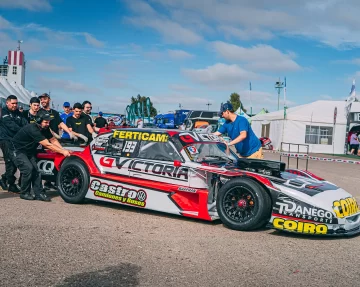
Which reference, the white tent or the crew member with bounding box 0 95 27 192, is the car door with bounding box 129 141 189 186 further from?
the white tent

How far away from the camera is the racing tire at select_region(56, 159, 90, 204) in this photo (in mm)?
7250

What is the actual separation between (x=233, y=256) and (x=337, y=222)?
5.27ft

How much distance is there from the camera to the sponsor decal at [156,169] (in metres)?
6.43

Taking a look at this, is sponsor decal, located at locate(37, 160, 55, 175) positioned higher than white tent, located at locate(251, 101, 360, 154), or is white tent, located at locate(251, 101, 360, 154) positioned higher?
white tent, located at locate(251, 101, 360, 154)

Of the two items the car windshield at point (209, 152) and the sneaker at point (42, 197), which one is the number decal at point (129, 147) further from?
the sneaker at point (42, 197)

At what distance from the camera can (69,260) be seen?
440 centimetres

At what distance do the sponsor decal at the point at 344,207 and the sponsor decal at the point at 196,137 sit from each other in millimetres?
2282

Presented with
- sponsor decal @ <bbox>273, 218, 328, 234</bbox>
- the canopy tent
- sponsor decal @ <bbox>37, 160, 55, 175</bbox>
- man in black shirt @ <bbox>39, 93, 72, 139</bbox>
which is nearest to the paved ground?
sponsor decal @ <bbox>273, 218, 328, 234</bbox>

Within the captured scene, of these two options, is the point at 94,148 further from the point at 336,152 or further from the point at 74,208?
the point at 336,152

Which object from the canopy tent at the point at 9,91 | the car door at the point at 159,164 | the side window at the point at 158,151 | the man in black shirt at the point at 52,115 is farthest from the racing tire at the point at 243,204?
the canopy tent at the point at 9,91

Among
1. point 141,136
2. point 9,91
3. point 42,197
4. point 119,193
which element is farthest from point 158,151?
point 9,91

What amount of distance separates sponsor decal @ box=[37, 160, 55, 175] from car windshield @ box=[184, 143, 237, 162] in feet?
9.24

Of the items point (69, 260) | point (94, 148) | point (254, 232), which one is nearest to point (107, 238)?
point (69, 260)

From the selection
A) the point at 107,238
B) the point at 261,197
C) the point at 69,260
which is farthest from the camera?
the point at 261,197
